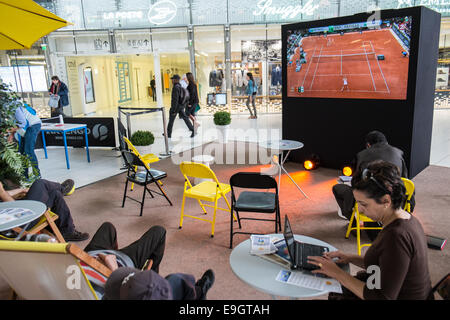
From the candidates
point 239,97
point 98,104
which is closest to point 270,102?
point 239,97

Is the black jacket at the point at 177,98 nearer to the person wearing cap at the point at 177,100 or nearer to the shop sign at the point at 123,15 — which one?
the person wearing cap at the point at 177,100

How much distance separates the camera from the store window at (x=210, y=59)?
1405 centimetres

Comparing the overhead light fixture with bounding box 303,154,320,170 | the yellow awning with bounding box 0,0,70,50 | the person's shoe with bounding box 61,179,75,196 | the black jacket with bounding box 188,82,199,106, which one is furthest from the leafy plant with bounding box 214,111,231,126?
the yellow awning with bounding box 0,0,70,50

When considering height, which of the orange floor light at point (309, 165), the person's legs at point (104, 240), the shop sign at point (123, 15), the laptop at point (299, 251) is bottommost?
the orange floor light at point (309, 165)

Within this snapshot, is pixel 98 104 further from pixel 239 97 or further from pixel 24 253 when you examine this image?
pixel 24 253

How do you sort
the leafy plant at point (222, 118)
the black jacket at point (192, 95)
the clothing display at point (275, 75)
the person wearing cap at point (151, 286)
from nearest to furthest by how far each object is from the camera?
the person wearing cap at point (151, 286), the leafy plant at point (222, 118), the black jacket at point (192, 95), the clothing display at point (275, 75)

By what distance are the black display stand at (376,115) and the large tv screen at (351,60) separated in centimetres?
10

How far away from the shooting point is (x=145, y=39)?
47.1ft

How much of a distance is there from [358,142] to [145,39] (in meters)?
10.7

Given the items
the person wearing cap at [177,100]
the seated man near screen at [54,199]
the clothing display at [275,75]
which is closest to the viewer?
the seated man near screen at [54,199]

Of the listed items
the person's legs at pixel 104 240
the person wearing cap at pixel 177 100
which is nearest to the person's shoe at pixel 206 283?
the person's legs at pixel 104 240

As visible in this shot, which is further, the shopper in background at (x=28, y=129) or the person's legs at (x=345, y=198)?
the shopper in background at (x=28, y=129)

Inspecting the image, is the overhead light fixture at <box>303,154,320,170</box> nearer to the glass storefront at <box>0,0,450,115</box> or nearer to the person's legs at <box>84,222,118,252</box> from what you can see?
the person's legs at <box>84,222,118,252</box>

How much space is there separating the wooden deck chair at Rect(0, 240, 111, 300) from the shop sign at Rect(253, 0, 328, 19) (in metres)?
12.9
